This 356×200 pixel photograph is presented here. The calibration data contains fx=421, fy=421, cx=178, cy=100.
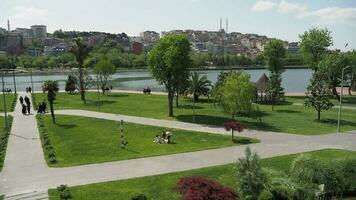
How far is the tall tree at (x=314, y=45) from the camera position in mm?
61556

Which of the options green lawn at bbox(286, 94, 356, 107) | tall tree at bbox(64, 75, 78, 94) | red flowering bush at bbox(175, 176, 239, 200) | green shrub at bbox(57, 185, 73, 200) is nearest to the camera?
red flowering bush at bbox(175, 176, 239, 200)

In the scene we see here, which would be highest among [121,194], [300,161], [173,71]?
[173,71]

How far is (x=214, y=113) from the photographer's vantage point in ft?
145

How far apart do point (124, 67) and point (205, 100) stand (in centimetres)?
13573

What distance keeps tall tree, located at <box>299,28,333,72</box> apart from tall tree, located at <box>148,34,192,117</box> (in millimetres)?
27404

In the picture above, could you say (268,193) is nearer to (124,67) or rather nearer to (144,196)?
(144,196)

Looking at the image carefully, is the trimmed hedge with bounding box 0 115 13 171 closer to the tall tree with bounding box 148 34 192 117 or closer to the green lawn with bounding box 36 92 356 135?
the green lawn with bounding box 36 92 356 135

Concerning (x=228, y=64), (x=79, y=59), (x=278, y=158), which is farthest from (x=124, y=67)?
(x=278, y=158)

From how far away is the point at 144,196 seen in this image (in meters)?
18.8

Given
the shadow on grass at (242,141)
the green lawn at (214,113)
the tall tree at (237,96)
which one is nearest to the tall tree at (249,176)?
the shadow on grass at (242,141)

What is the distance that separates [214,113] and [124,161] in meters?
19.8

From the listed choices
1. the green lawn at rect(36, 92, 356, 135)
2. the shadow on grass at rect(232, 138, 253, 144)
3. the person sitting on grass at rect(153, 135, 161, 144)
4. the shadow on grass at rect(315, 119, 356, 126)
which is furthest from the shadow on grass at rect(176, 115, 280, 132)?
the person sitting on grass at rect(153, 135, 161, 144)

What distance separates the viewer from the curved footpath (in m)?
22.4

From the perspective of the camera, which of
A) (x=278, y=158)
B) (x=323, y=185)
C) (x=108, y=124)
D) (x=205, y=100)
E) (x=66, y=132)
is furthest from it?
(x=205, y=100)
